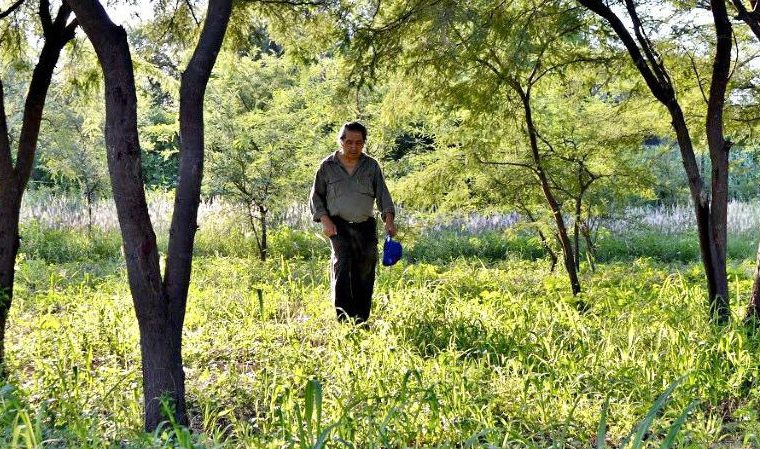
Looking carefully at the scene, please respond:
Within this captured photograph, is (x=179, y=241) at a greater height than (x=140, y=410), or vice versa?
(x=179, y=241)

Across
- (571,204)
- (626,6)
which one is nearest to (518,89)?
(626,6)

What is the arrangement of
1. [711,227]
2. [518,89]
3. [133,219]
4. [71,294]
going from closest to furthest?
[133,219] → [711,227] → [518,89] → [71,294]

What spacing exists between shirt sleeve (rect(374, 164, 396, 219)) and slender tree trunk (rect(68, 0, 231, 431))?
7.97 feet

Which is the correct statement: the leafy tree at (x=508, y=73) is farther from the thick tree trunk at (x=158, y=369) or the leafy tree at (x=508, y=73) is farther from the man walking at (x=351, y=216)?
the thick tree trunk at (x=158, y=369)

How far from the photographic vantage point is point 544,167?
259 inches

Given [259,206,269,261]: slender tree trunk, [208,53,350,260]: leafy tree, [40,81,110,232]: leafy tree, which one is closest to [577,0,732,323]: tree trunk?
[208,53,350,260]: leafy tree

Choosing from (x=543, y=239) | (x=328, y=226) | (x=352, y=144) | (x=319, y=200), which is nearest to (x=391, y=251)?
(x=328, y=226)

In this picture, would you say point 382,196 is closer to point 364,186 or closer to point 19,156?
point 364,186

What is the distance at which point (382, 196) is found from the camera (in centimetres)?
584

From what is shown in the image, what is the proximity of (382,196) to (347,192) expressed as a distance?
270mm

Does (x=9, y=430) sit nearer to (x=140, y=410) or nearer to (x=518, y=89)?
(x=140, y=410)

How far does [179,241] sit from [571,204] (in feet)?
16.2

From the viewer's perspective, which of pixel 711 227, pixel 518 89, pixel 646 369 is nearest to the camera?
pixel 646 369

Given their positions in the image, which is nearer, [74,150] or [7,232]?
[7,232]
